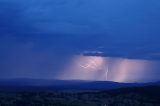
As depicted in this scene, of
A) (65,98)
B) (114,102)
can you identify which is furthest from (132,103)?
(65,98)

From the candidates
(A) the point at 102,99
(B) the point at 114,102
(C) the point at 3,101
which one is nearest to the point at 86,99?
(A) the point at 102,99

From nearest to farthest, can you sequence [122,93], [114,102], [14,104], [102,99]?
[14,104] → [114,102] → [102,99] → [122,93]

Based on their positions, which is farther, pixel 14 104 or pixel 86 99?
pixel 86 99

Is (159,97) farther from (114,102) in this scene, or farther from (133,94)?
(114,102)

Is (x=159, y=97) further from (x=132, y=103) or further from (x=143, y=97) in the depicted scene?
(x=132, y=103)

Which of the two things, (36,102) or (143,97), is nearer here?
(36,102)

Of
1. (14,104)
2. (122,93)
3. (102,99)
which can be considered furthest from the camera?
(122,93)

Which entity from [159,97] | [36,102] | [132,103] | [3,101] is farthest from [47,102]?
[159,97]

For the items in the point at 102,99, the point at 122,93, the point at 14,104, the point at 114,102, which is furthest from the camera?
the point at 122,93
